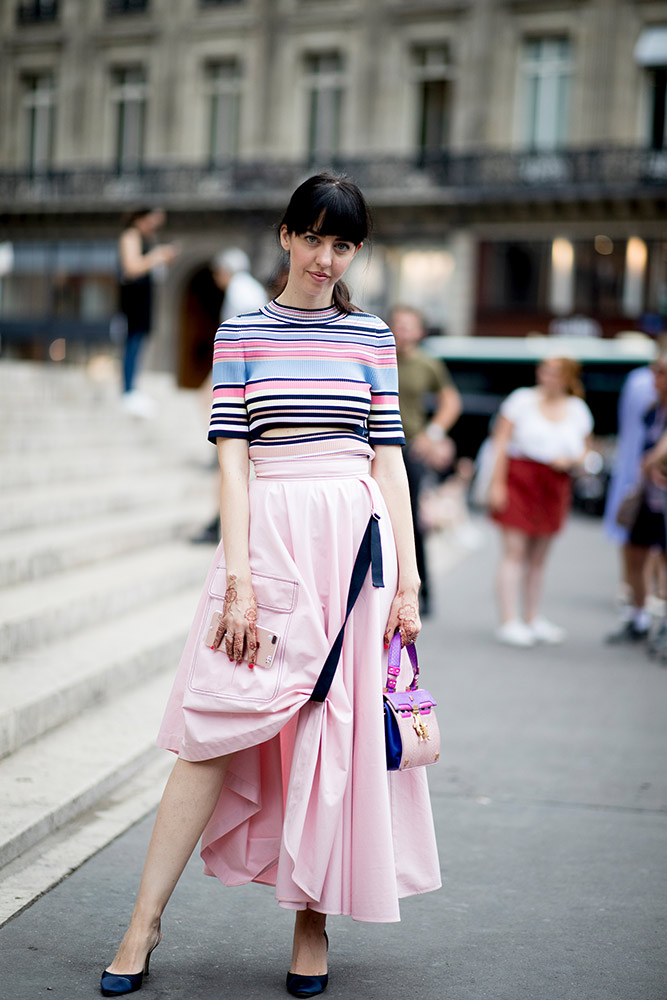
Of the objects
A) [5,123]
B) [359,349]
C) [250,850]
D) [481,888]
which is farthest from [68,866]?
[5,123]

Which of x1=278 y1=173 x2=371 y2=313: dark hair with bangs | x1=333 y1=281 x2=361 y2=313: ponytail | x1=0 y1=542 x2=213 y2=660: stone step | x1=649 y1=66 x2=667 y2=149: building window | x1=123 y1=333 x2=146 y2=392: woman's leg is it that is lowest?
x1=0 y1=542 x2=213 y2=660: stone step

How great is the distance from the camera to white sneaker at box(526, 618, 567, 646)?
26.6 feet

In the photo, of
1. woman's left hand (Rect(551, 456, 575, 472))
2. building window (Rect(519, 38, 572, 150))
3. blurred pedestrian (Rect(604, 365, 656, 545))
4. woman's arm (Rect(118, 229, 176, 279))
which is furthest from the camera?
building window (Rect(519, 38, 572, 150))

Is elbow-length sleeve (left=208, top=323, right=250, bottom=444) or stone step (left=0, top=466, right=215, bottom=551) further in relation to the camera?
stone step (left=0, top=466, right=215, bottom=551)

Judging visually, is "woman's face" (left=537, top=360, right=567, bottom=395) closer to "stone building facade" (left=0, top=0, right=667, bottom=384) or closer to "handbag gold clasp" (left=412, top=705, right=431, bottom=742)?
"handbag gold clasp" (left=412, top=705, right=431, bottom=742)

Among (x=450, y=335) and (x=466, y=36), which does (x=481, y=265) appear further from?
(x=466, y=36)

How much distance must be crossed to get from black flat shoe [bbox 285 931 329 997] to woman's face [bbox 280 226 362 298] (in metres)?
1.71

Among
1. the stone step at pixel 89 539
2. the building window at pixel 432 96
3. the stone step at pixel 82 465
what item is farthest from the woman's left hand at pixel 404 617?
the building window at pixel 432 96

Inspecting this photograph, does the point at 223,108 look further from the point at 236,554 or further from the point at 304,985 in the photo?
the point at 304,985

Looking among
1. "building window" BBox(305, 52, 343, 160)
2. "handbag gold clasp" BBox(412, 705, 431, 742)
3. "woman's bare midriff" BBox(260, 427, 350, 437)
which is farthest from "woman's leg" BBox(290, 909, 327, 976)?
"building window" BBox(305, 52, 343, 160)

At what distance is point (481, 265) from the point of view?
31781mm

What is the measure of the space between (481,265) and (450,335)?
203cm

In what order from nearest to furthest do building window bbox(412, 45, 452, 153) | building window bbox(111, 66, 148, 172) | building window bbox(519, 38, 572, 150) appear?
building window bbox(519, 38, 572, 150)
building window bbox(412, 45, 452, 153)
building window bbox(111, 66, 148, 172)

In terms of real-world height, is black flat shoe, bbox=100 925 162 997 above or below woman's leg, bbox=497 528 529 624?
below
